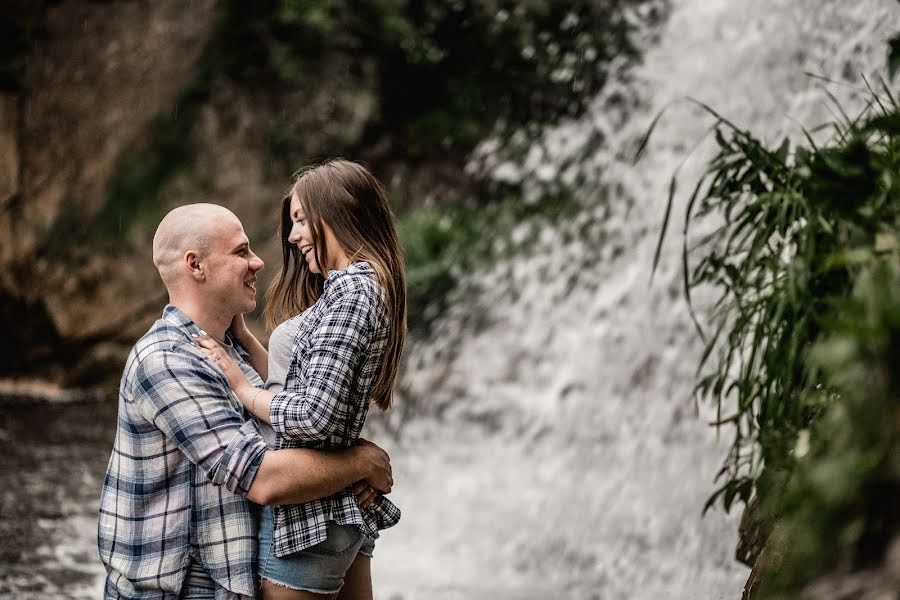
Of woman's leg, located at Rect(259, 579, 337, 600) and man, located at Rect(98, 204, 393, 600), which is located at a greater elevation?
man, located at Rect(98, 204, 393, 600)

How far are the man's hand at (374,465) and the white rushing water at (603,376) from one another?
1837mm

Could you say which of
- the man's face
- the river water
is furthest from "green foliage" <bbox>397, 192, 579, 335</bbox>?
the man's face

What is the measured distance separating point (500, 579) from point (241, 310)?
98.9 inches

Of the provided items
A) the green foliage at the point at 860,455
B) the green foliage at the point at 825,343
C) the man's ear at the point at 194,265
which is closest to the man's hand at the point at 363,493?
the man's ear at the point at 194,265

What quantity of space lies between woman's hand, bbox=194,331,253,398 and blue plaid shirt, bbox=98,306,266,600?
3cm

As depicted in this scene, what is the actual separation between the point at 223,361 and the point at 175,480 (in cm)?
28

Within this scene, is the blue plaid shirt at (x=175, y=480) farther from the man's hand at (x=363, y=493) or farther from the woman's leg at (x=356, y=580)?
the woman's leg at (x=356, y=580)

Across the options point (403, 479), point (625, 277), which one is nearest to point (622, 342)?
point (625, 277)

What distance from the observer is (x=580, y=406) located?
6.04 metres

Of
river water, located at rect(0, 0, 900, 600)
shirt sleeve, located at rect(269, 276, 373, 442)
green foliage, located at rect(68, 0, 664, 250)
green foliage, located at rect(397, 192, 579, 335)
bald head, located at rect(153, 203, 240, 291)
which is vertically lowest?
shirt sleeve, located at rect(269, 276, 373, 442)

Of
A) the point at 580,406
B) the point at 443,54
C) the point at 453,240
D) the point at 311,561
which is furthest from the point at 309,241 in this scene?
the point at 443,54

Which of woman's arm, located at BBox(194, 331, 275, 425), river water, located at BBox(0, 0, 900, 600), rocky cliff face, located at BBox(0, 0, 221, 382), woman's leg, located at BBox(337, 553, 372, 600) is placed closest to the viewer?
woman's arm, located at BBox(194, 331, 275, 425)

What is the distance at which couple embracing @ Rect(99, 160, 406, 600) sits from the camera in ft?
6.45

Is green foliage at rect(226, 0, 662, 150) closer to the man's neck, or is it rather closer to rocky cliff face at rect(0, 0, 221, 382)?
rocky cliff face at rect(0, 0, 221, 382)
